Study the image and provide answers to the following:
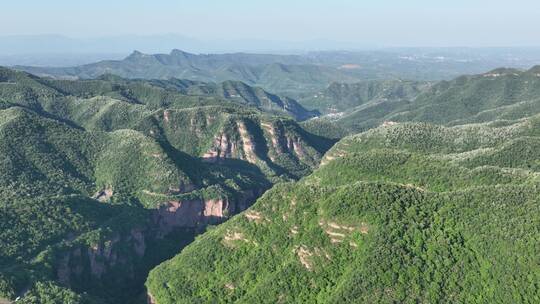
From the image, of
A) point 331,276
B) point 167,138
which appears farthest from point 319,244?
point 167,138

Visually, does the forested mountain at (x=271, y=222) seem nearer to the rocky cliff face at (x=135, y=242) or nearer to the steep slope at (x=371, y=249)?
the steep slope at (x=371, y=249)

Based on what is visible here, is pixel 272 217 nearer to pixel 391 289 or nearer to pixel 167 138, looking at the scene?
pixel 391 289

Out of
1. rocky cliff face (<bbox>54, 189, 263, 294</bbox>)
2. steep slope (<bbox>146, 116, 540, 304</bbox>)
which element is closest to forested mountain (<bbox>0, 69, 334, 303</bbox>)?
rocky cliff face (<bbox>54, 189, 263, 294</bbox>)

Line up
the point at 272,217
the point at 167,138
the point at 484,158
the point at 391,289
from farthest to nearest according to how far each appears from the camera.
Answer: the point at 167,138 < the point at 484,158 < the point at 272,217 < the point at 391,289

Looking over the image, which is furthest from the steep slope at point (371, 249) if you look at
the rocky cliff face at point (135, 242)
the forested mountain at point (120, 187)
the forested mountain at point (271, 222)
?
the forested mountain at point (120, 187)

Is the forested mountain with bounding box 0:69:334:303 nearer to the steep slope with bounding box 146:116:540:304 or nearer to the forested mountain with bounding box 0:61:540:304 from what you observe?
the forested mountain with bounding box 0:61:540:304

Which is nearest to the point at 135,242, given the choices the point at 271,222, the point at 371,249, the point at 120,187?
the point at 120,187
